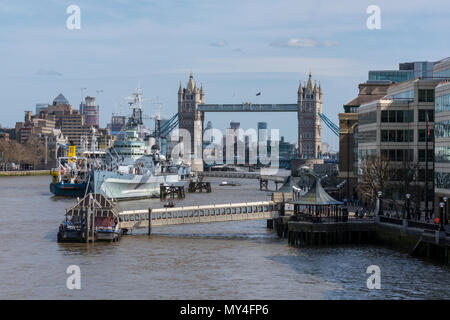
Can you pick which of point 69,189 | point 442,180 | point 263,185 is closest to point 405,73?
point 263,185

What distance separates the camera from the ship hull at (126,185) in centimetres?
8831

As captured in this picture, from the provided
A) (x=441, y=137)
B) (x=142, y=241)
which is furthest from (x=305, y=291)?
(x=441, y=137)

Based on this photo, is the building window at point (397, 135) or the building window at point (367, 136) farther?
the building window at point (367, 136)

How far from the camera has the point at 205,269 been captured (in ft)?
124

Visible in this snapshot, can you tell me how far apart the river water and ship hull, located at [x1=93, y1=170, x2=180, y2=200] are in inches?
1411

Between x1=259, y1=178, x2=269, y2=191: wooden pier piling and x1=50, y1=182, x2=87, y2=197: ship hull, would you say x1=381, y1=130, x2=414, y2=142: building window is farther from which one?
x1=259, y1=178, x2=269, y2=191: wooden pier piling

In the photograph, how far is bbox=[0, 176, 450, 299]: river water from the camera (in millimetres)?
32562

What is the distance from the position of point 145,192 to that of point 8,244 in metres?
53.9

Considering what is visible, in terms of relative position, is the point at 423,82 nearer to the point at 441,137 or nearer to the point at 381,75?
the point at 441,137

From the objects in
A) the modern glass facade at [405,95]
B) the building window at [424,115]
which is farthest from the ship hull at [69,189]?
the building window at [424,115]

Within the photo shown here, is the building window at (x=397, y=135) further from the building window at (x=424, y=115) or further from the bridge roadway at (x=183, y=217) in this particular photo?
the bridge roadway at (x=183, y=217)

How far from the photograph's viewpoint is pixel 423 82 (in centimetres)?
5850

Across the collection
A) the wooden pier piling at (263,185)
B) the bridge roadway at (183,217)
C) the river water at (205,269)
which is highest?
the bridge roadway at (183,217)

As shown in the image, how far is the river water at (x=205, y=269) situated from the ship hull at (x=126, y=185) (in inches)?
1411
